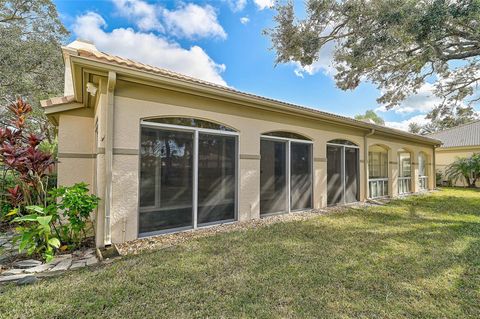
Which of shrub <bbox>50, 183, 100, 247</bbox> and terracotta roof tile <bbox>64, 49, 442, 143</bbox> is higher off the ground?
terracotta roof tile <bbox>64, 49, 442, 143</bbox>

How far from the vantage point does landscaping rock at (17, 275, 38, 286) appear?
3.17m

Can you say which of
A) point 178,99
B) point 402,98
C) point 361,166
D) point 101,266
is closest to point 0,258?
point 101,266

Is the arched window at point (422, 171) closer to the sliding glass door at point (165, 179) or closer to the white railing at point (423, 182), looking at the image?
the white railing at point (423, 182)

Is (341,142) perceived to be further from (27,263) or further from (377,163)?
(27,263)

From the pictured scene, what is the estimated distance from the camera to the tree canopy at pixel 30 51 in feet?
39.0

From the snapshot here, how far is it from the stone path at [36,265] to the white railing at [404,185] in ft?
45.5

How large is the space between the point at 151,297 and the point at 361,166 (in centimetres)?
965

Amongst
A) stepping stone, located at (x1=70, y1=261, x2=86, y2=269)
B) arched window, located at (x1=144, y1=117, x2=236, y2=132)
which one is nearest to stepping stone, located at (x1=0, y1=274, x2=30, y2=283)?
stepping stone, located at (x1=70, y1=261, x2=86, y2=269)

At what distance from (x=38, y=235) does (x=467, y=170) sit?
918 inches

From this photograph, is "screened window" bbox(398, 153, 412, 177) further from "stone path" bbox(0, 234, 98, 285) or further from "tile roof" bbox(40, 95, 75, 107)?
"tile roof" bbox(40, 95, 75, 107)

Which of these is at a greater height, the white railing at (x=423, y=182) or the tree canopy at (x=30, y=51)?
the tree canopy at (x=30, y=51)

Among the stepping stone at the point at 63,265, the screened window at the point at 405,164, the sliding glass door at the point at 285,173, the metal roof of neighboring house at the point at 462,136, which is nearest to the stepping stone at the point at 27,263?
the stepping stone at the point at 63,265

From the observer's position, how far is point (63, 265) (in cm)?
375

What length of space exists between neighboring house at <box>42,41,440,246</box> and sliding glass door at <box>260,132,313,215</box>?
0.03 meters
